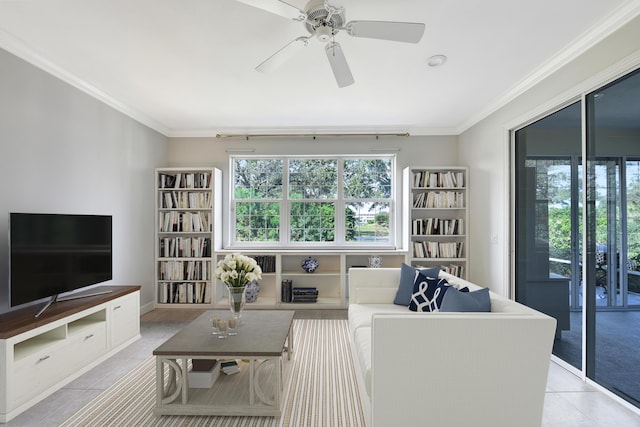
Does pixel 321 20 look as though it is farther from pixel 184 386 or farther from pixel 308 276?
pixel 308 276

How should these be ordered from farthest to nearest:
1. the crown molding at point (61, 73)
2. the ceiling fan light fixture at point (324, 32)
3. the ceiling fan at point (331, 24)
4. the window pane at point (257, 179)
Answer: the window pane at point (257, 179) < the crown molding at point (61, 73) < the ceiling fan light fixture at point (324, 32) < the ceiling fan at point (331, 24)

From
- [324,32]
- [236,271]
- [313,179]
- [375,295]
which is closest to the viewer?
[324,32]

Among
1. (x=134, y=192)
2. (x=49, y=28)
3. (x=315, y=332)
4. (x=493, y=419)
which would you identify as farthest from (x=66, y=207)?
(x=493, y=419)

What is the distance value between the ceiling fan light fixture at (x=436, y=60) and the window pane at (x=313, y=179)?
7.42ft

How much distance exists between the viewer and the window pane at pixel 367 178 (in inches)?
189

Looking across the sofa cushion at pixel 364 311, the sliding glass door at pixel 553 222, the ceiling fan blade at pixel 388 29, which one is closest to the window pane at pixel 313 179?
the sofa cushion at pixel 364 311

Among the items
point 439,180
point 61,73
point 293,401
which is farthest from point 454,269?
point 61,73

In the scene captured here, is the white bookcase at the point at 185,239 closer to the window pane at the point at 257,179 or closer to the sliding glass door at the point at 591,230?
the window pane at the point at 257,179

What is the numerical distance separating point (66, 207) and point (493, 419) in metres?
3.51

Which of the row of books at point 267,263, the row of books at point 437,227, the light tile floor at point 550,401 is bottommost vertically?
the light tile floor at point 550,401

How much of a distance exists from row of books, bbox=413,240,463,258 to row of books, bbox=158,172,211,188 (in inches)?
117

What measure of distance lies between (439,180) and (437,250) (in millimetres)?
941

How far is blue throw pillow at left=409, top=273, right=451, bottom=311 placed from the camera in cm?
254

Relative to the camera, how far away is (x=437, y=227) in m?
4.45
